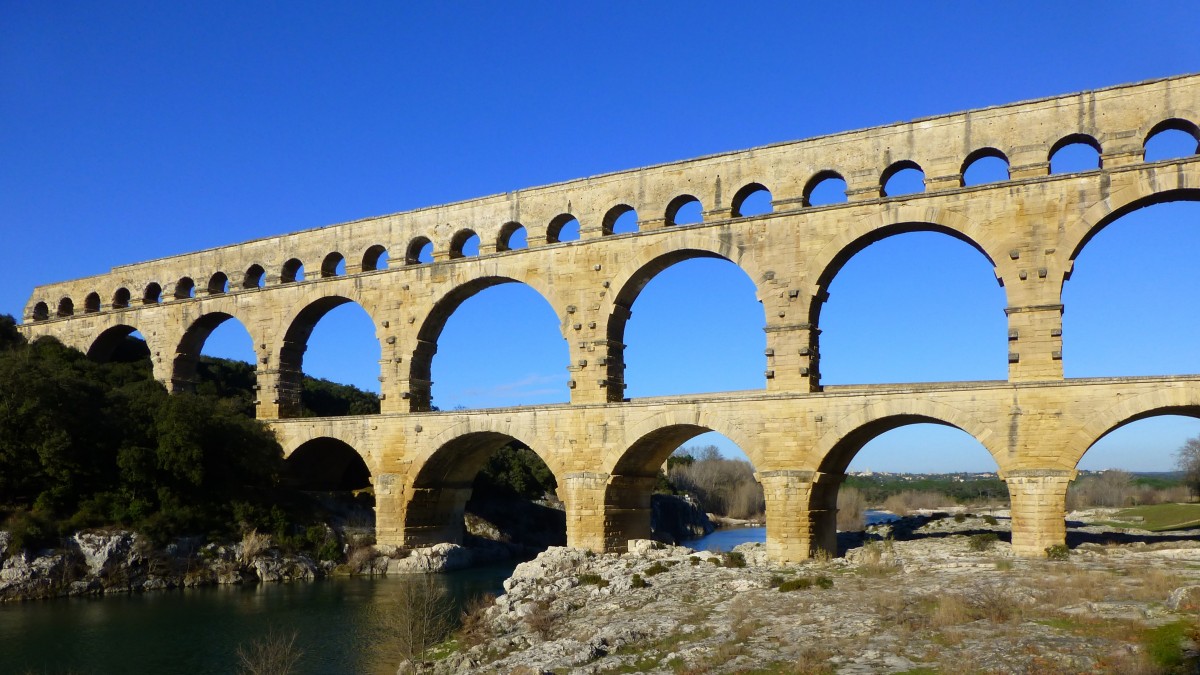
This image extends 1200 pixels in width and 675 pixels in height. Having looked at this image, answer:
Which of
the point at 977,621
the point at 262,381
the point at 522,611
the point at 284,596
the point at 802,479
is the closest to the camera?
the point at 977,621

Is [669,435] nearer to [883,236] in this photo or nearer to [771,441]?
[771,441]

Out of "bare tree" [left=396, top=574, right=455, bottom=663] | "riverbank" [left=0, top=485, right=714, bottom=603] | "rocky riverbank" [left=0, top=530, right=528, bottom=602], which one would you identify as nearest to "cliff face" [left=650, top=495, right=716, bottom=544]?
"riverbank" [left=0, top=485, right=714, bottom=603]

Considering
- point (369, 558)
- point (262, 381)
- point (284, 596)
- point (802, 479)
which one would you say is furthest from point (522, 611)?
point (262, 381)

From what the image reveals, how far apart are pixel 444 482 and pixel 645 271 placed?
9.47 meters

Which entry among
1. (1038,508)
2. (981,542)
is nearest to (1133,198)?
(1038,508)

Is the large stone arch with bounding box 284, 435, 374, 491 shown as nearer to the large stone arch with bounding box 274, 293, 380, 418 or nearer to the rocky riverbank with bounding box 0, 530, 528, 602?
the large stone arch with bounding box 274, 293, 380, 418

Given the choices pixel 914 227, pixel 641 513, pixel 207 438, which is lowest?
pixel 641 513

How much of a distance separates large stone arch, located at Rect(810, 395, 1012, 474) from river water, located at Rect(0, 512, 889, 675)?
9.50 meters

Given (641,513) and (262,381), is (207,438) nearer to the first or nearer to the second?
(262,381)

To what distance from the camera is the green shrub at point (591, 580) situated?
19406mm

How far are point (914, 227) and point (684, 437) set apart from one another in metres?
7.71

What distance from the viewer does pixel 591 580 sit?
1980cm

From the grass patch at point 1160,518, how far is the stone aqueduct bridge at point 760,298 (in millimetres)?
Answer: 14406

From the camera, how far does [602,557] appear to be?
2253 centimetres
